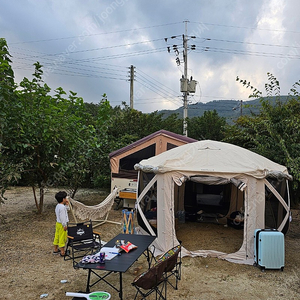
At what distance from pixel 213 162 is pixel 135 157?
4.66 m

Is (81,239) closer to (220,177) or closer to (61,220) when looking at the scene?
(61,220)

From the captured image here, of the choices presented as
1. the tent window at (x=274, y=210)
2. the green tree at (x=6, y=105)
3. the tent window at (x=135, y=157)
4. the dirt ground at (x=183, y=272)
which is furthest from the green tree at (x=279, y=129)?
the green tree at (x=6, y=105)

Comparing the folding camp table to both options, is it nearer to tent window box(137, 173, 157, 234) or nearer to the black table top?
the black table top

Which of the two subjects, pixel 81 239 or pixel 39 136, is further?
pixel 39 136

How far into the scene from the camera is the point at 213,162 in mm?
5531

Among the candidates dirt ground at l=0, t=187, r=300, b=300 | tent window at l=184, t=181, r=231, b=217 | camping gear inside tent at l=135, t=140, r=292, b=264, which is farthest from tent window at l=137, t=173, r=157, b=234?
tent window at l=184, t=181, r=231, b=217

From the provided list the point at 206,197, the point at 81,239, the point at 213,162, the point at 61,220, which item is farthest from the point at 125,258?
the point at 206,197

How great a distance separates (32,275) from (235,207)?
233 inches

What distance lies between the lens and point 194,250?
18.6ft

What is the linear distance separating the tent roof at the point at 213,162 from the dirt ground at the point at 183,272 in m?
1.73

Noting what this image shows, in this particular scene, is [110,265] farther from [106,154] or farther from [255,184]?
[106,154]

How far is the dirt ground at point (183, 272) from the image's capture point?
398 cm

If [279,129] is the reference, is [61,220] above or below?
below

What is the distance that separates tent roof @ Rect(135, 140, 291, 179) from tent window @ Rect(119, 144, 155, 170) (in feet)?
10.9
